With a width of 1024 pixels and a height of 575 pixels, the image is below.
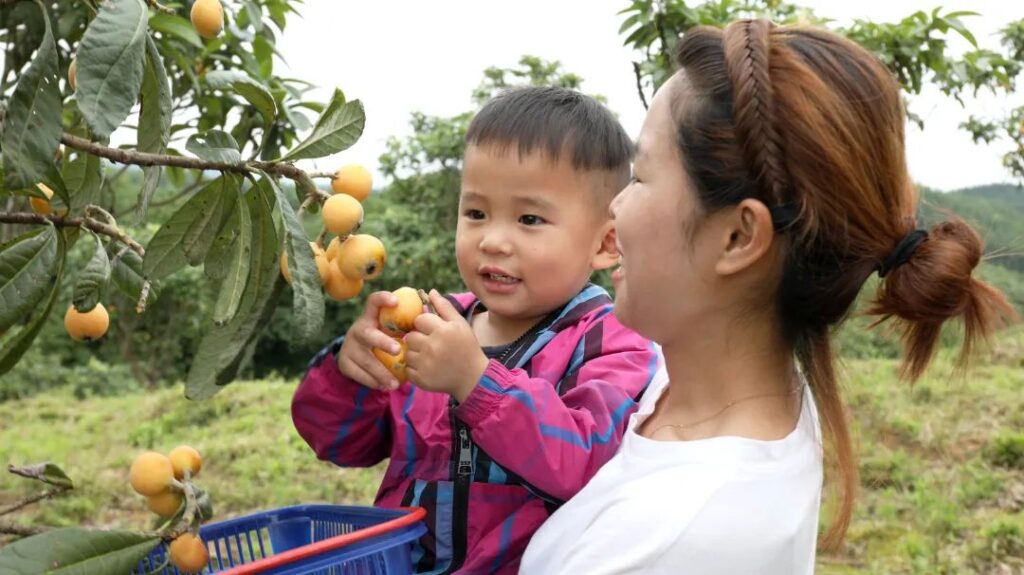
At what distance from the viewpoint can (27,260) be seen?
1.08 meters

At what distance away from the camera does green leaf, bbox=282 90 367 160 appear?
3.80ft

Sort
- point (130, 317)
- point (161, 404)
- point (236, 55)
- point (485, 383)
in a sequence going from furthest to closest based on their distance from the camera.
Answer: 1. point (130, 317)
2. point (161, 404)
3. point (236, 55)
4. point (485, 383)

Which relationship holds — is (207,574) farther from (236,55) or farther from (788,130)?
(236,55)

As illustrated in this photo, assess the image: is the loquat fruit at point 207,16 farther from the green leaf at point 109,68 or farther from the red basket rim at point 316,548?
the red basket rim at point 316,548

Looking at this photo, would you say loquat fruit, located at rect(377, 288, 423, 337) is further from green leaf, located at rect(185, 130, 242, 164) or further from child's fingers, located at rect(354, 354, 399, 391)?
green leaf, located at rect(185, 130, 242, 164)

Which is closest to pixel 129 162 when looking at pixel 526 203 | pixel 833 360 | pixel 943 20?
pixel 526 203

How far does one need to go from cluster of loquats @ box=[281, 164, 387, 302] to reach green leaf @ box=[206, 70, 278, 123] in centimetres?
14

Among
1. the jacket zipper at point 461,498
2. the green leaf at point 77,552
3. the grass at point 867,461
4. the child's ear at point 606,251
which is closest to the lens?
the green leaf at point 77,552

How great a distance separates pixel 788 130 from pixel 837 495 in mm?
507

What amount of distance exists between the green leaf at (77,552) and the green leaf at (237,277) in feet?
0.85

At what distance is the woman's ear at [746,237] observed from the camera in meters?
1.19

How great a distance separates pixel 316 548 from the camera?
1.15 metres

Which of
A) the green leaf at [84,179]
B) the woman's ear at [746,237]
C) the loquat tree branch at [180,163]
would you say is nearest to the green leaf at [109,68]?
the loquat tree branch at [180,163]

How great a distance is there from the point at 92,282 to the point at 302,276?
0.88ft
